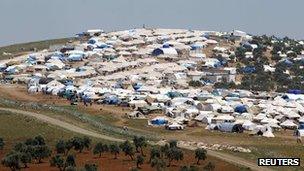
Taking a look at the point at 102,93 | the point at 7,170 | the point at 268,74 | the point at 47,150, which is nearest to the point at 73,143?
the point at 47,150

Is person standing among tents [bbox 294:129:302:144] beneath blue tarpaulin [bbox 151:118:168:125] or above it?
beneath

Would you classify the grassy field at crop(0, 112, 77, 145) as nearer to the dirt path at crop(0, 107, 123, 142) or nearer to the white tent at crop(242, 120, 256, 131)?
the dirt path at crop(0, 107, 123, 142)

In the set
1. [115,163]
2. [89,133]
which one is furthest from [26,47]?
[115,163]

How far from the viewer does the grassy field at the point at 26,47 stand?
139637mm

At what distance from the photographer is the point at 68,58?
11750 centimetres

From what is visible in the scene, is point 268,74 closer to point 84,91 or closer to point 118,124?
point 84,91

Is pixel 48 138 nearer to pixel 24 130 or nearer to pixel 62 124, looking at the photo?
pixel 24 130

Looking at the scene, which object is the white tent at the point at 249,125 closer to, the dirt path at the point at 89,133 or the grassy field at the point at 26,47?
the dirt path at the point at 89,133

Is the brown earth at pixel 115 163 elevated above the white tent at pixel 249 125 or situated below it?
below

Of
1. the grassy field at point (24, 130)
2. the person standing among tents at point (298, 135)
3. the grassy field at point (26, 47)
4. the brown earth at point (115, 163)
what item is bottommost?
the brown earth at point (115, 163)

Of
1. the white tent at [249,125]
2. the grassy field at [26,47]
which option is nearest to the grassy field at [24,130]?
the white tent at [249,125]

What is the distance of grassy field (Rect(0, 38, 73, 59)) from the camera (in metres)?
140

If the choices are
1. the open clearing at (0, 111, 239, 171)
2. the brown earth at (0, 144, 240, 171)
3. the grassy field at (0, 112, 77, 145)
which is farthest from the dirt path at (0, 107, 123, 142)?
the brown earth at (0, 144, 240, 171)

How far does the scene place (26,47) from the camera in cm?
15238
